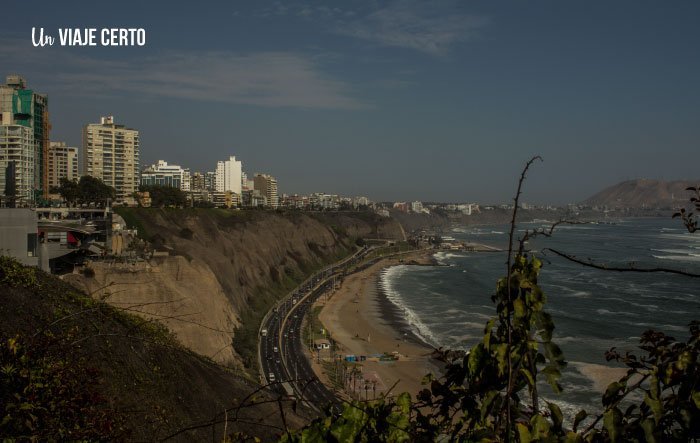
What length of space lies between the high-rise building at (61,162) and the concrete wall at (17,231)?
4906cm

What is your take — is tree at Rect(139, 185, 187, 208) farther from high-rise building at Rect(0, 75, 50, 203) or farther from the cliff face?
high-rise building at Rect(0, 75, 50, 203)

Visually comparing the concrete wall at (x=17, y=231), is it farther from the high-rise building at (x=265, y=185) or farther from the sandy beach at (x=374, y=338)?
the high-rise building at (x=265, y=185)

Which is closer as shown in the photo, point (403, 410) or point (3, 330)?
point (403, 410)

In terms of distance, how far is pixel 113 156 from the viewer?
65375 mm

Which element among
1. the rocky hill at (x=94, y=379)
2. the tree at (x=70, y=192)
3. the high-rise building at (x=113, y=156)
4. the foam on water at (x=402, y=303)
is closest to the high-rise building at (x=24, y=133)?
the tree at (x=70, y=192)

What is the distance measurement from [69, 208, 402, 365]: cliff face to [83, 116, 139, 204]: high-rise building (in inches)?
682

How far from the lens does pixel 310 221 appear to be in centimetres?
7419

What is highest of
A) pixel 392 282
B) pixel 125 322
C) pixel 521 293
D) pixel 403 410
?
pixel 521 293

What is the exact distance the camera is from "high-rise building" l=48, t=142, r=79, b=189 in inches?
2539

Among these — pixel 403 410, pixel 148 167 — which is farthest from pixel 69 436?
pixel 148 167

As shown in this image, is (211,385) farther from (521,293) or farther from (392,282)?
(392,282)

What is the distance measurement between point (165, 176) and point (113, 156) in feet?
105

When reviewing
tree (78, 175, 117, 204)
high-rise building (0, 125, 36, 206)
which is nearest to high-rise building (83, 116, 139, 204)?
tree (78, 175, 117, 204)

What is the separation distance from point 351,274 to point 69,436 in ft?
202
